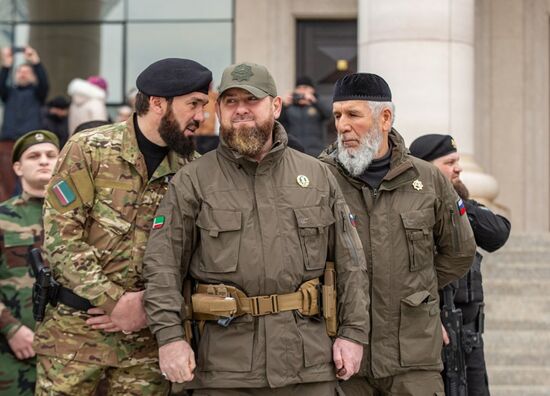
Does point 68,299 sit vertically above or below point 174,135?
below

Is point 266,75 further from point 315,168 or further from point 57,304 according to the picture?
point 57,304

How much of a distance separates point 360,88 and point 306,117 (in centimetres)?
585

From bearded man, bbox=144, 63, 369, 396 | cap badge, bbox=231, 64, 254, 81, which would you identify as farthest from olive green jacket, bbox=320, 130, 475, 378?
cap badge, bbox=231, 64, 254, 81

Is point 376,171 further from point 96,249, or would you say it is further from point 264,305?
point 96,249

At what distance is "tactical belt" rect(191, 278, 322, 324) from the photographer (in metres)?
4.57

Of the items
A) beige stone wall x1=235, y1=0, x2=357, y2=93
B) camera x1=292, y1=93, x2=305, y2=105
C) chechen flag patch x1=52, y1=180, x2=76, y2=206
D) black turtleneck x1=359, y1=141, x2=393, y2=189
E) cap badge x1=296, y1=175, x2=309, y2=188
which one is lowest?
chechen flag patch x1=52, y1=180, x2=76, y2=206

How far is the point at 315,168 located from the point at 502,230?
5.44 feet

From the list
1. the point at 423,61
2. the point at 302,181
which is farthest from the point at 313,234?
the point at 423,61

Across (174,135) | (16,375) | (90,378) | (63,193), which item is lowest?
(16,375)

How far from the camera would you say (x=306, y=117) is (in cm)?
1123

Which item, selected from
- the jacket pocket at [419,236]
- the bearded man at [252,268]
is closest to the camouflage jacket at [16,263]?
the bearded man at [252,268]

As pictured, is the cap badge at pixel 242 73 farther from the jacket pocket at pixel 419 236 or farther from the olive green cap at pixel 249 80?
the jacket pocket at pixel 419 236

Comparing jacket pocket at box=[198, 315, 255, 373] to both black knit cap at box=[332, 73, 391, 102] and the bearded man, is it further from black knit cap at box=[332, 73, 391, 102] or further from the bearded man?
black knit cap at box=[332, 73, 391, 102]

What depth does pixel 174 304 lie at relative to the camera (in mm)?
4551
